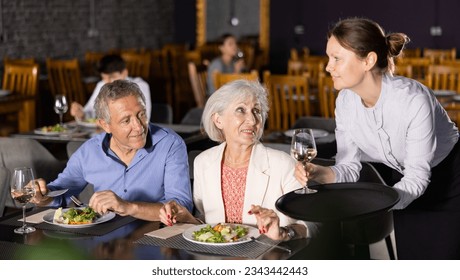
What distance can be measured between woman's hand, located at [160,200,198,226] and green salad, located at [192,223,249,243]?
0.51 ft

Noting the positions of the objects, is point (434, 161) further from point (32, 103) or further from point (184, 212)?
point (32, 103)

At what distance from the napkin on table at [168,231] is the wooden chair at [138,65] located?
5563mm

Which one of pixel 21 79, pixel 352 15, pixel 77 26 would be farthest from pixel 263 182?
pixel 352 15

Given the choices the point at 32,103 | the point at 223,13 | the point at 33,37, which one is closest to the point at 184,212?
the point at 32,103

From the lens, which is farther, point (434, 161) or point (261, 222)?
point (434, 161)

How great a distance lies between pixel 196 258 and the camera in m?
2.09

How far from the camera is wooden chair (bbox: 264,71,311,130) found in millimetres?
5242

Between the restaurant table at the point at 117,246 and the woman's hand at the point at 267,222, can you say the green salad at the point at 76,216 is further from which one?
the woman's hand at the point at 267,222

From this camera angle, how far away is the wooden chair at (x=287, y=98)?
5.24 meters

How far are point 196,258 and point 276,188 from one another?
0.53 metres

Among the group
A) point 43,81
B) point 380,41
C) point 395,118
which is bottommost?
point 43,81

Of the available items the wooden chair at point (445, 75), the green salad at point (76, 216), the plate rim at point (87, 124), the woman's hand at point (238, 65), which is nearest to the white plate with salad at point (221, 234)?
the green salad at point (76, 216)

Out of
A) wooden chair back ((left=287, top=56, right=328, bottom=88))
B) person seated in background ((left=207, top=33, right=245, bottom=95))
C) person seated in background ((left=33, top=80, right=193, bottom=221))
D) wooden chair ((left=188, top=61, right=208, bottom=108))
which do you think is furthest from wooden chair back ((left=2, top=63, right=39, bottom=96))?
person seated in background ((left=33, top=80, right=193, bottom=221))

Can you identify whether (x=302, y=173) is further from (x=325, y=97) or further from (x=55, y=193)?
(x=325, y=97)
